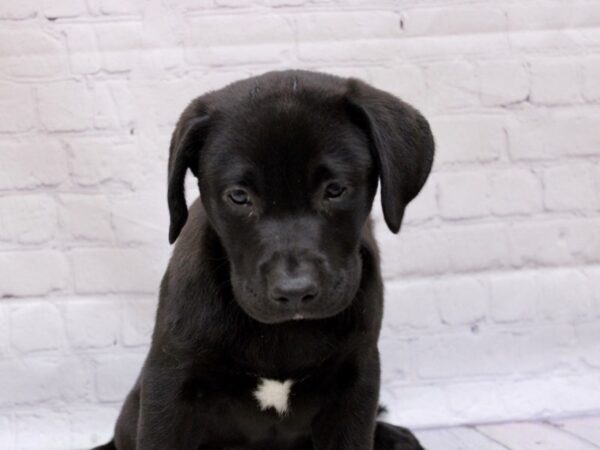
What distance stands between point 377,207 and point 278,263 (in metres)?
1.24

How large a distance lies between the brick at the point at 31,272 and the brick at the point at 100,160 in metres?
0.25

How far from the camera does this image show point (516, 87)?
10.5 ft

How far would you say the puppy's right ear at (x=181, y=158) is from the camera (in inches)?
83.2

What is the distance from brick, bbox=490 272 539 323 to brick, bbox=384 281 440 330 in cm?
20

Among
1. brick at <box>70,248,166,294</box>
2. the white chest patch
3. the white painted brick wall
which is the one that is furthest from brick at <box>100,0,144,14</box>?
the white chest patch

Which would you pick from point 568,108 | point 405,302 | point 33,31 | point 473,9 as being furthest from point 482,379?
point 33,31

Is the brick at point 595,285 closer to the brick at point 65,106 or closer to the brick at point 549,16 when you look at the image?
the brick at point 549,16

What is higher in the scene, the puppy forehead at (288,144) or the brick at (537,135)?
the puppy forehead at (288,144)

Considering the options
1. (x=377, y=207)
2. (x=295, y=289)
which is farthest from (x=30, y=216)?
(x=295, y=289)

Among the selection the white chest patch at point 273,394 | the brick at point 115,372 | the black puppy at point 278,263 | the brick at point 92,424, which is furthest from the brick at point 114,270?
the white chest patch at point 273,394

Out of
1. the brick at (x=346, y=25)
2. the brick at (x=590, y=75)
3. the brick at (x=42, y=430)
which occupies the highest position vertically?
the brick at (x=346, y=25)

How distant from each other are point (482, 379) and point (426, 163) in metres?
1.31

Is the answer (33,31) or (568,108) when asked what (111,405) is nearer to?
(33,31)

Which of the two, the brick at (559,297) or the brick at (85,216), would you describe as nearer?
the brick at (85,216)
